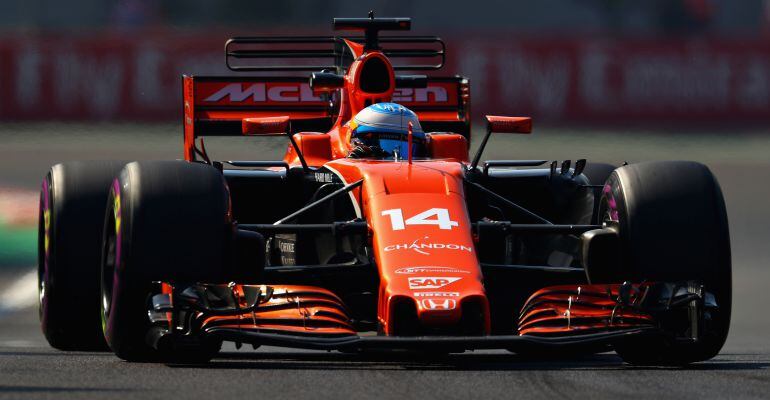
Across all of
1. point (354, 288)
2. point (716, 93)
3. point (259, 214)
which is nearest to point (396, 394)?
point (354, 288)

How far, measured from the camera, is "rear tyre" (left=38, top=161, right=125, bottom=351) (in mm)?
10008

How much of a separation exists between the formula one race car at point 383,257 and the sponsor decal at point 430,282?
0.03ft

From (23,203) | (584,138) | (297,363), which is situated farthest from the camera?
(584,138)

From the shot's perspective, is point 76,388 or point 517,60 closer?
point 76,388

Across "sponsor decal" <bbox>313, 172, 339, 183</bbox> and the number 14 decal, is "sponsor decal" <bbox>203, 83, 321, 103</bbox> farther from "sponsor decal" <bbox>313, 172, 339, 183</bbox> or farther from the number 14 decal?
the number 14 decal

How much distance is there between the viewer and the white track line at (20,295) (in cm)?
1455

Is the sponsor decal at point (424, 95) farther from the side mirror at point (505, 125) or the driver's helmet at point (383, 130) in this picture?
the side mirror at point (505, 125)

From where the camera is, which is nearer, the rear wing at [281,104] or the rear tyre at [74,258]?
the rear tyre at [74,258]

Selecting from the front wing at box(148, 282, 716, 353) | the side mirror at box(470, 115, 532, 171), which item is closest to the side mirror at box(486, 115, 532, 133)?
the side mirror at box(470, 115, 532, 171)

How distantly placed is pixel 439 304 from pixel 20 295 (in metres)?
7.09

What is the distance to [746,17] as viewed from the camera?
2136cm

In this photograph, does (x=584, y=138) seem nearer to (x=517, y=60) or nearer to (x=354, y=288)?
(x=517, y=60)

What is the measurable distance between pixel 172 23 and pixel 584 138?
4754 millimetres

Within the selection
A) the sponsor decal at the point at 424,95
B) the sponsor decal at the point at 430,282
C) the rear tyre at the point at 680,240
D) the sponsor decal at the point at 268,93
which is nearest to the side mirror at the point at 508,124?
the rear tyre at the point at 680,240
